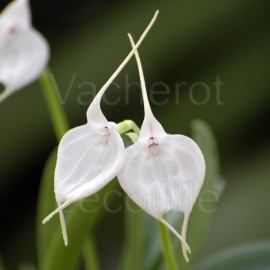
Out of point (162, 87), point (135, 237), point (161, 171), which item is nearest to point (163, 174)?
point (161, 171)

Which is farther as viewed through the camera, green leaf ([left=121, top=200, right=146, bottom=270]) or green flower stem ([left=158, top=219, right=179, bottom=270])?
green leaf ([left=121, top=200, right=146, bottom=270])

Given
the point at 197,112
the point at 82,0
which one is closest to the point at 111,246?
the point at 197,112

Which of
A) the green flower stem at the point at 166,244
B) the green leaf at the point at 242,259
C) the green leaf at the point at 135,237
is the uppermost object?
the green flower stem at the point at 166,244

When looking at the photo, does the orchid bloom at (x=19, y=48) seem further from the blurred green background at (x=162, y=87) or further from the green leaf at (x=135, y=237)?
the blurred green background at (x=162, y=87)

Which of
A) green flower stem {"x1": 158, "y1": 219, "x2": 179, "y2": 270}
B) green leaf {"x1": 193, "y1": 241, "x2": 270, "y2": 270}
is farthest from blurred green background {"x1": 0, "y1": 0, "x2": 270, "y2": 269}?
green flower stem {"x1": 158, "y1": 219, "x2": 179, "y2": 270}

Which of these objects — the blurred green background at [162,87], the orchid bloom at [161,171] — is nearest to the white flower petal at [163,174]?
the orchid bloom at [161,171]

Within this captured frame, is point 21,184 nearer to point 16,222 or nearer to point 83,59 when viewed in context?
point 16,222

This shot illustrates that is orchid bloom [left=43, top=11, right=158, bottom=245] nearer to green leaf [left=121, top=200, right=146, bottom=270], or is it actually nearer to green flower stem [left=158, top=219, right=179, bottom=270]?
green flower stem [left=158, top=219, right=179, bottom=270]
